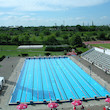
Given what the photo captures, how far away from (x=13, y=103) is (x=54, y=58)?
20.8m

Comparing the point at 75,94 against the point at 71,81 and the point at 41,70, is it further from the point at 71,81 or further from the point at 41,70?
the point at 41,70

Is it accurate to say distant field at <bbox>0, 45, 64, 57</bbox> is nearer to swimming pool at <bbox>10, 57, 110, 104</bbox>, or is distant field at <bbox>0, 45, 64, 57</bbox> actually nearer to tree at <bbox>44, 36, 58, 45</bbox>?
tree at <bbox>44, 36, 58, 45</bbox>

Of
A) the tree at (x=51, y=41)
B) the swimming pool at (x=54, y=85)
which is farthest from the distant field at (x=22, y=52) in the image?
the swimming pool at (x=54, y=85)

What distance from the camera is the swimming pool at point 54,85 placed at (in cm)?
1552

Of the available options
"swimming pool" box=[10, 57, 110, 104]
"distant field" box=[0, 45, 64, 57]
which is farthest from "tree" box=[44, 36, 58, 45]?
"swimming pool" box=[10, 57, 110, 104]

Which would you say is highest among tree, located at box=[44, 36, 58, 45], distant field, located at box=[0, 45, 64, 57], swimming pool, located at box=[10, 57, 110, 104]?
tree, located at box=[44, 36, 58, 45]

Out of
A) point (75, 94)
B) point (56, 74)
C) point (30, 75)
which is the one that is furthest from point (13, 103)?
point (56, 74)

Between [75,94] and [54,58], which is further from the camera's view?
[54,58]

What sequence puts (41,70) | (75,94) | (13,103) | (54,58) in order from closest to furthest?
(13,103) < (75,94) < (41,70) < (54,58)

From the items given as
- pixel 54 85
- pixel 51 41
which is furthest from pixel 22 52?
pixel 54 85

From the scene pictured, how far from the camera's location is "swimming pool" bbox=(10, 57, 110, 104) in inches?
611

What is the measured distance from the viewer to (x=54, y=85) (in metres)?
18.5

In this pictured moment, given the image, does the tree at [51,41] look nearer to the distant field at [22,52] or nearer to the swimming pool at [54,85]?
the distant field at [22,52]

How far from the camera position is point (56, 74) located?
74.6 feet
